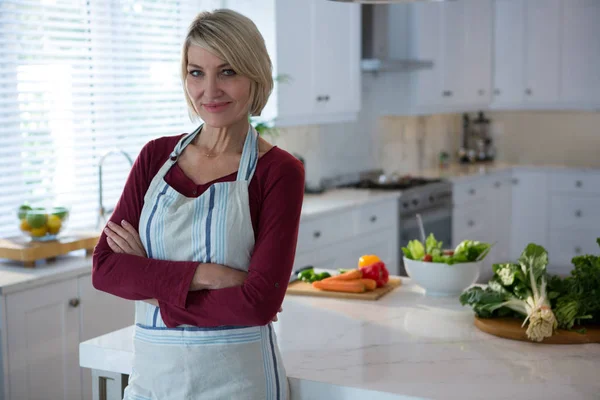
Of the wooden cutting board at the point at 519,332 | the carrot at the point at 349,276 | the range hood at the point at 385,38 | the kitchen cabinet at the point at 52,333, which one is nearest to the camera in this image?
the wooden cutting board at the point at 519,332

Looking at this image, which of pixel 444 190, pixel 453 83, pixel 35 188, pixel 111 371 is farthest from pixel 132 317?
pixel 453 83

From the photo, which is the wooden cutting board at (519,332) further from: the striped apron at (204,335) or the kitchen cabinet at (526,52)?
the kitchen cabinet at (526,52)

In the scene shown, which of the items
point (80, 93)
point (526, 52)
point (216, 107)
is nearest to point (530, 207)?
point (526, 52)

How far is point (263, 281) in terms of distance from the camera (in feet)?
5.67

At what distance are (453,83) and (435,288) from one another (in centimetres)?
424

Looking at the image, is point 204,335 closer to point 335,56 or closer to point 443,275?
point 443,275

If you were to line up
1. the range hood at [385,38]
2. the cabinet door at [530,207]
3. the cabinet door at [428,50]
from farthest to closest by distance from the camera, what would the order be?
the cabinet door at [530,207] < the cabinet door at [428,50] < the range hood at [385,38]

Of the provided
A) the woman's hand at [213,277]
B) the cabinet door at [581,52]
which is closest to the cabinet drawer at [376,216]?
the cabinet door at [581,52]

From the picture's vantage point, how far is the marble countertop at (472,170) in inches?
250

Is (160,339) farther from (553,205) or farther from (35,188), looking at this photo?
(553,205)

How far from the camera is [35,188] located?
3793mm

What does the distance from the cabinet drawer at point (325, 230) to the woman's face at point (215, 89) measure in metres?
2.55

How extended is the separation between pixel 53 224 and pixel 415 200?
9.47 feet

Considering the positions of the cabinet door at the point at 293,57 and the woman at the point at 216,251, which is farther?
the cabinet door at the point at 293,57
